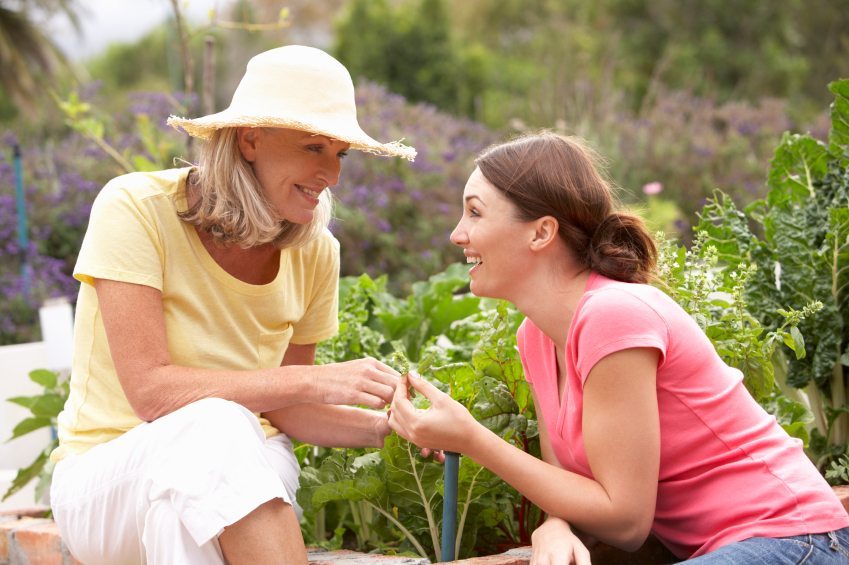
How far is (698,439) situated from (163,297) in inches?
52.3

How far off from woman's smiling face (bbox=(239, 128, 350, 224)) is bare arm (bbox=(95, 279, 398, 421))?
40 centimetres

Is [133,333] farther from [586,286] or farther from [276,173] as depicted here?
[586,286]

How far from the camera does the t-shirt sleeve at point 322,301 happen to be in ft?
9.23

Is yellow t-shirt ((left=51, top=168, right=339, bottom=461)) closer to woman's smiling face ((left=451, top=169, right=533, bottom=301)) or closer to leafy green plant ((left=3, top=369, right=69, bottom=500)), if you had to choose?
woman's smiling face ((left=451, top=169, right=533, bottom=301))

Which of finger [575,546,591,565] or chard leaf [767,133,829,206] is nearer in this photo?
finger [575,546,591,565]

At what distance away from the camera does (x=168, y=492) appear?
2109 mm

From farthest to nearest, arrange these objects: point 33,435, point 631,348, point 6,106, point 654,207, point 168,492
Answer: point 6,106, point 654,207, point 33,435, point 168,492, point 631,348

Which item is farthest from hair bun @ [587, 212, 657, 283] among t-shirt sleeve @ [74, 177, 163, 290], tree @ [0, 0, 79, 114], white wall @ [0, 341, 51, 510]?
tree @ [0, 0, 79, 114]

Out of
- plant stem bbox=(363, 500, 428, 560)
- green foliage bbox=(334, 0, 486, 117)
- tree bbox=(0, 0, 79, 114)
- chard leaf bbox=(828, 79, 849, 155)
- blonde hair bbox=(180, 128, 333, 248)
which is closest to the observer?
blonde hair bbox=(180, 128, 333, 248)

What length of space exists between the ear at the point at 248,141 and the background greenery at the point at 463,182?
2.25 feet

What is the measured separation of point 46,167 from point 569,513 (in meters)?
6.25

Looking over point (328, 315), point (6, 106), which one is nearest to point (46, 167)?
point (328, 315)

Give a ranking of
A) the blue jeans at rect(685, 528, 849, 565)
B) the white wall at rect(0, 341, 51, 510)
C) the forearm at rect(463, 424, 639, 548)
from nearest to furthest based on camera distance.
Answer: the blue jeans at rect(685, 528, 849, 565), the forearm at rect(463, 424, 639, 548), the white wall at rect(0, 341, 51, 510)

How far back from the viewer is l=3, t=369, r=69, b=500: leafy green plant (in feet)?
11.0
